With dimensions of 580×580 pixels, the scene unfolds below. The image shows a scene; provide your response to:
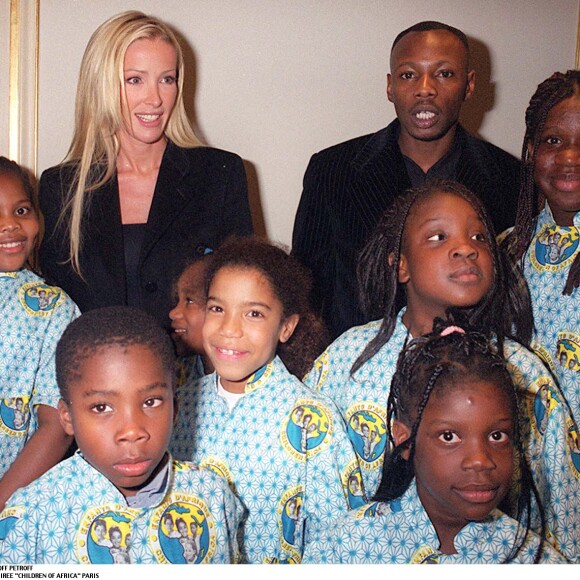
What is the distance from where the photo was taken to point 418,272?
206 centimetres

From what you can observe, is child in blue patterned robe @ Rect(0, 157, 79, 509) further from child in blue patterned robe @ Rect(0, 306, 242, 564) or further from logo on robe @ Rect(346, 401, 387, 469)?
logo on robe @ Rect(346, 401, 387, 469)

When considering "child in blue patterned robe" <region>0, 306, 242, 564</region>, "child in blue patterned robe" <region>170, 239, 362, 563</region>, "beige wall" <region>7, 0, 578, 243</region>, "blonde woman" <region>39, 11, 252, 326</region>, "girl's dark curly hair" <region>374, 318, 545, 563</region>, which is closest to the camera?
"child in blue patterned robe" <region>0, 306, 242, 564</region>

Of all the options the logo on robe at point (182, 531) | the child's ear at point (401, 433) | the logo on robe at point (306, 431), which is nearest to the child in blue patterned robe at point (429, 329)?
the logo on robe at point (306, 431)

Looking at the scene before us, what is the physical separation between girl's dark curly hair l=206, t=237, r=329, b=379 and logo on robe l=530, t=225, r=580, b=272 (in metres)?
0.60

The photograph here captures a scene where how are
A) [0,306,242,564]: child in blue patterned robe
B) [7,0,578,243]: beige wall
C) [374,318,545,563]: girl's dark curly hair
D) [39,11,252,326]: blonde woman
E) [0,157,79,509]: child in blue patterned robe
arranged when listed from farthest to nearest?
[7,0,578,243]: beige wall, [39,11,252,326]: blonde woman, [0,157,79,509]: child in blue patterned robe, [374,318,545,563]: girl's dark curly hair, [0,306,242,564]: child in blue patterned robe

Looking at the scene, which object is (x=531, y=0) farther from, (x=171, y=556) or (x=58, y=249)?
(x=171, y=556)

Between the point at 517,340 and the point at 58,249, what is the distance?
1.32 metres

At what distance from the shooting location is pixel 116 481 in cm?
164

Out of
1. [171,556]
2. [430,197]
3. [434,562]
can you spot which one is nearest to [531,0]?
[430,197]

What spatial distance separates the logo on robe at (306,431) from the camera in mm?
1973

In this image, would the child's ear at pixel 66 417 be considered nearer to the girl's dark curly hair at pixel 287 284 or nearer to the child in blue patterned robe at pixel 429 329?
the girl's dark curly hair at pixel 287 284

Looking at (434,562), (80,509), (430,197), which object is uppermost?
(430,197)

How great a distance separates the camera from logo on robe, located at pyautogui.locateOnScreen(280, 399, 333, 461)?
6.47 feet

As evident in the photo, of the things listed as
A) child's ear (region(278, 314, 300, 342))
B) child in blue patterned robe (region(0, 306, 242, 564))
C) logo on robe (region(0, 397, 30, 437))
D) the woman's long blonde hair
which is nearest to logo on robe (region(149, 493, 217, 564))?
child in blue patterned robe (region(0, 306, 242, 564))
